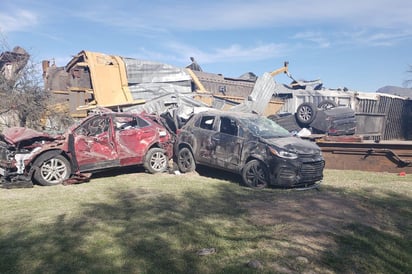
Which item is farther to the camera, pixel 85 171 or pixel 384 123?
pixel 384 123

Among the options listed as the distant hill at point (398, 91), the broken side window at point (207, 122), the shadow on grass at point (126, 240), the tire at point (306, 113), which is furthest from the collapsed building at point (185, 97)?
the distant hill at point (398, 91)

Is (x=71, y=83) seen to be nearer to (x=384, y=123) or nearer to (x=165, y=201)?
(x=165, y=201)

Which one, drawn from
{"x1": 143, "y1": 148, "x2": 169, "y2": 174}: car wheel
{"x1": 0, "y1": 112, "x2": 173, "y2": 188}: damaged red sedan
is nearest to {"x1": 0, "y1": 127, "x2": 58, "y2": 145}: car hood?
{"x1": 0, "y1": 112, "x2": 173, "y2": 188}: damaged red sedan

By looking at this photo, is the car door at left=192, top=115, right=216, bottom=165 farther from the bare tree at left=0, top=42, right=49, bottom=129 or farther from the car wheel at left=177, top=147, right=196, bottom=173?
the bare tree at left=0, top=42, right=49, bottom=129

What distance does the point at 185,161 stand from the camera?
9688 millimetres

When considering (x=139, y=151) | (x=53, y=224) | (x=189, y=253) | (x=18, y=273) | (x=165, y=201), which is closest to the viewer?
(x=18, y=273)

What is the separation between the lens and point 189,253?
4.02 metres

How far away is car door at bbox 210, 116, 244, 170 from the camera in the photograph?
8.32 metres

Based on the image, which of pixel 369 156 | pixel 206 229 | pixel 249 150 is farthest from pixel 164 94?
pixel 206 229

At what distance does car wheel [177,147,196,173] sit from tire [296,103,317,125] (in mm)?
6256

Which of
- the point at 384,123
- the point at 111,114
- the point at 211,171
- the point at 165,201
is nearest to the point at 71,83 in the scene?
Answer: the point at 111,114

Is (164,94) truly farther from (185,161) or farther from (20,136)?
(20,136)

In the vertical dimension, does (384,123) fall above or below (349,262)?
above

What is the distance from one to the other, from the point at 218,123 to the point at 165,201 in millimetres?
3087
